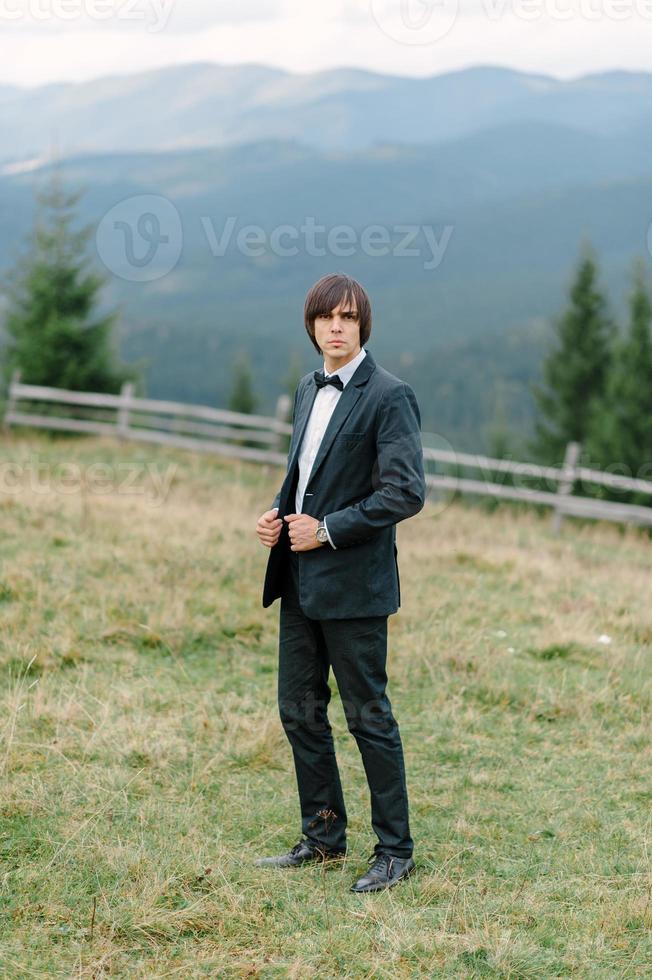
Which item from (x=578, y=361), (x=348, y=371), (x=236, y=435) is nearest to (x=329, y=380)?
(x=348, y=371)

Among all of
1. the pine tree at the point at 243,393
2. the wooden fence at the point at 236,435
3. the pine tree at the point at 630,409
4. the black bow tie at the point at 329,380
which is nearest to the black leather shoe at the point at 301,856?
the black bow tie at the point at 329,380

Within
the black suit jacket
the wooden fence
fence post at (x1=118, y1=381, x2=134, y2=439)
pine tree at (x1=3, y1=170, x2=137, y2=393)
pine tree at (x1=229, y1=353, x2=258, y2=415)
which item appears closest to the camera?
the black suit jacket

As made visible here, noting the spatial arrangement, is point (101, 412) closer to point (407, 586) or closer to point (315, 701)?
point (407, 586)

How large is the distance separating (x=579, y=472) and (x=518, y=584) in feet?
18.4

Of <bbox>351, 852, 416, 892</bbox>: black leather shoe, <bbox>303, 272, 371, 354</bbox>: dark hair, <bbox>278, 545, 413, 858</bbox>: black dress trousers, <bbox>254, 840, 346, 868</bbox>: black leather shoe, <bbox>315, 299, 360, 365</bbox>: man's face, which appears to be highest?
<bbox>303, 272, 371, 354</bbox>: dark hair

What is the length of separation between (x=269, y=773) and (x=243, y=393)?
47.2 meters

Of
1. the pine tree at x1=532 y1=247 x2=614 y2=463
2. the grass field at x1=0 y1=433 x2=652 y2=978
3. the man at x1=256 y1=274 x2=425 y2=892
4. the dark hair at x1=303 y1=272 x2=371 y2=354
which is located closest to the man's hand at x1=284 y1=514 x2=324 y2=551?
the man at x1=256 y1=274 x2=425 y2=892

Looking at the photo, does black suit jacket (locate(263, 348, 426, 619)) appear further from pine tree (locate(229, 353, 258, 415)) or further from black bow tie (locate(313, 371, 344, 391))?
pine tree (locate(229, 353, 258, 415))

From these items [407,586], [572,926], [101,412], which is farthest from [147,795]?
[101,412]

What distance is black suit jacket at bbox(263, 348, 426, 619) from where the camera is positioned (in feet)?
10.3

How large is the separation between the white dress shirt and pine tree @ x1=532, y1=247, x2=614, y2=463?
34.5 meters

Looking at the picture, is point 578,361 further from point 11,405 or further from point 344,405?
point 344,405

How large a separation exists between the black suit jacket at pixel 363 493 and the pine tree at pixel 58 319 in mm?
16088

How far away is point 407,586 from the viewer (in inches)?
288
